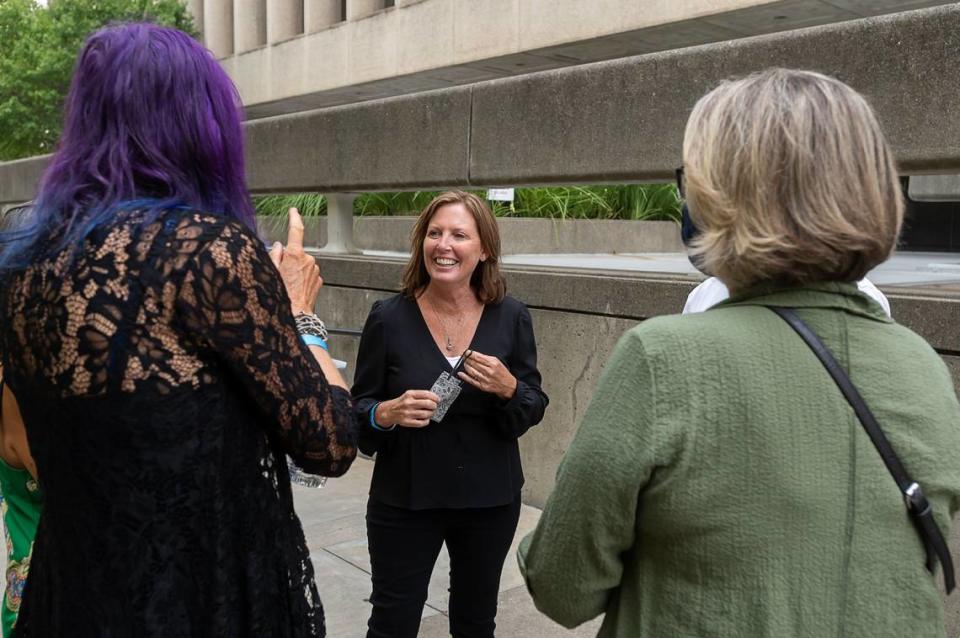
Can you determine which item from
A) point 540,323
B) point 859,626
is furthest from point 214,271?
point 540,323

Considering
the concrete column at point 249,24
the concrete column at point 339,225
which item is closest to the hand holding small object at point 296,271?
the concrete column at point 339,225

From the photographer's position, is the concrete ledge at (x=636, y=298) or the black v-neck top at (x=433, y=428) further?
the concrete ledge at (x=636, y=298)

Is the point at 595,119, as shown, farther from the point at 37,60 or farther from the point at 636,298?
the point at 37,60

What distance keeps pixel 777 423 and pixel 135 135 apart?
1.29m

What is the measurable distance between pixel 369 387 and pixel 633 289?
203 centimetres

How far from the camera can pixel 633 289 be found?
4938mm

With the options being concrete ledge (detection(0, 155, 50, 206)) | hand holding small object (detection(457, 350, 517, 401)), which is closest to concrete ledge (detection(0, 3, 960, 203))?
hand holding small object (detection(457, 350, 517, 401))

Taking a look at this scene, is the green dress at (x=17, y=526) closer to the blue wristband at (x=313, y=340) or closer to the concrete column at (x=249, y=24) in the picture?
the blue wristband at (x=313, y=340)

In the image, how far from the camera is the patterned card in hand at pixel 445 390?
308 cm

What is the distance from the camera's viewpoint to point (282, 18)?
26.9 meters

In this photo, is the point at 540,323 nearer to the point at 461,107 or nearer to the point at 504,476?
the point at 461,107

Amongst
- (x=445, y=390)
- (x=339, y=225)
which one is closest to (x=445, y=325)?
(x=445, y=390)

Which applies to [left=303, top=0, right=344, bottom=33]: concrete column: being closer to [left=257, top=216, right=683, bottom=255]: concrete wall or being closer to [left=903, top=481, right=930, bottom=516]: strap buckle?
[left=257, top=216, right=683, bottom=255]: concrete wall

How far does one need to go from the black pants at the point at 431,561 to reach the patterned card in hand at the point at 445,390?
39cm
